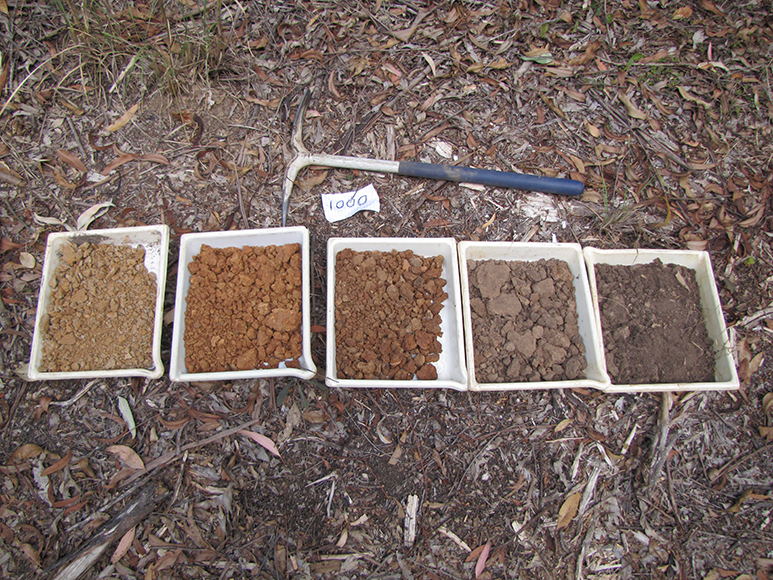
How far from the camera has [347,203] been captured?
1686 mm

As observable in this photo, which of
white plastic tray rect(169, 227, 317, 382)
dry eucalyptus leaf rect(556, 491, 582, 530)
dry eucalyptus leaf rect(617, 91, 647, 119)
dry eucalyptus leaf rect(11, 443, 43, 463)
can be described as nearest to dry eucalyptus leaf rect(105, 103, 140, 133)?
white plastic tray rect(169, 227, 317, 382)

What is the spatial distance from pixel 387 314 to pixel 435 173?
607 millimetres

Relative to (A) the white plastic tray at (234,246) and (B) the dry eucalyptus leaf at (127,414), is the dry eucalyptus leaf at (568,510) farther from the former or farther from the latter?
(B) the dry eucalyptus leaf at (127,414)

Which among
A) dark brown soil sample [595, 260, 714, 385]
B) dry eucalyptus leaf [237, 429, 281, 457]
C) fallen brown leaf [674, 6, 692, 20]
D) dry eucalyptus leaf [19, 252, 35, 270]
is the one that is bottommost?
dry eucalyptus leaf [237, 429, 281, 457]

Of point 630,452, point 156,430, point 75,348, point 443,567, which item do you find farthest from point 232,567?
point 630,452

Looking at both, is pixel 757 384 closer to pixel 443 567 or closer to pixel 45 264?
pixel 443 567

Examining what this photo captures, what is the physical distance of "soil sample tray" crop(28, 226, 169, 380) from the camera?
143 cm

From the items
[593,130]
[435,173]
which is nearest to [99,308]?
[435,173]

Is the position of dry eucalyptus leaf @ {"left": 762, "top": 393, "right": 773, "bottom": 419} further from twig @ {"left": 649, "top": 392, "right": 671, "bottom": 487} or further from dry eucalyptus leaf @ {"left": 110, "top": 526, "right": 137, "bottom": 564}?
dry eucalyptus leaf @ {"left": 110, "top": 526, "right": 137, "bottom": 564}

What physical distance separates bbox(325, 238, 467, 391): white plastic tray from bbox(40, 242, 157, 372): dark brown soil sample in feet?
2.04

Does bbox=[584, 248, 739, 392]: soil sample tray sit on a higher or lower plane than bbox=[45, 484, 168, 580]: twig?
higher

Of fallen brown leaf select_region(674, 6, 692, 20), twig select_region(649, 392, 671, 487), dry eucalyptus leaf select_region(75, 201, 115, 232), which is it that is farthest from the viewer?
fallen brown leaf select_region(674, 6, 692, 20)

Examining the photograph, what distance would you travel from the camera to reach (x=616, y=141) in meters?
1.87

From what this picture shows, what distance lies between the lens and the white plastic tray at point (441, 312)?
54.9 inches
